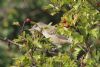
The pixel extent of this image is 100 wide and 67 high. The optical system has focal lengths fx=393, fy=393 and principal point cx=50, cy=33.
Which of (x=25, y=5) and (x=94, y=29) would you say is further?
(x=25, y=5)

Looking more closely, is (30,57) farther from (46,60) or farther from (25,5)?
(25,5)

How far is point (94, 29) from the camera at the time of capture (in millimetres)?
2215

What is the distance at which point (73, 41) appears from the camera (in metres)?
2.30

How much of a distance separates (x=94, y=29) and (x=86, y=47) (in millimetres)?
164

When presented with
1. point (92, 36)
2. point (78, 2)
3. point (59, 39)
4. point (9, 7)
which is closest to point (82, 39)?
point (92, 36)

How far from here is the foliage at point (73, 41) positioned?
7.28ft

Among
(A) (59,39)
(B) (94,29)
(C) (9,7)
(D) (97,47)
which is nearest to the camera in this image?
(B) (94,29)

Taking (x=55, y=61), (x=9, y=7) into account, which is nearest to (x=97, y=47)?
(x=55, y=61)

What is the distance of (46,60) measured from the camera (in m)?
2.37

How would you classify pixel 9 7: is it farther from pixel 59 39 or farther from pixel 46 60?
pixel 46 60

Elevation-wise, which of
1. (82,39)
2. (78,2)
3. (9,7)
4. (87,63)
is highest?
(9,7)

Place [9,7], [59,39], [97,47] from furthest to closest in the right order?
1. [9,7]
2. [59,39]
3. [97,47]

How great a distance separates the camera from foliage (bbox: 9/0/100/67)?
87.4 inches

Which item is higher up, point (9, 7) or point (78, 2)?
point (9, 7)
